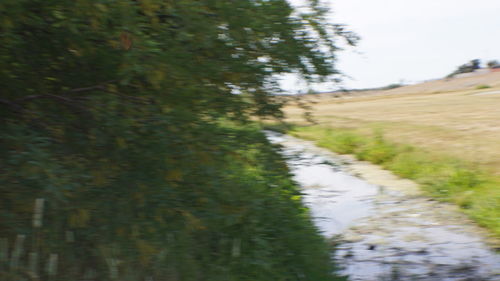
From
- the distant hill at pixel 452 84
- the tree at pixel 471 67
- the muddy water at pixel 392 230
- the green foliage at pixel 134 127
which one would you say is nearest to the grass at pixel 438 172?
the muddy water at pixel 392 230

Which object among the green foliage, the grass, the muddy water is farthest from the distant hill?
the green foliage

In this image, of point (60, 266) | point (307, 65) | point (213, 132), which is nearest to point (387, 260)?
point (307, 65)

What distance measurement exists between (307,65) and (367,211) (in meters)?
3.98

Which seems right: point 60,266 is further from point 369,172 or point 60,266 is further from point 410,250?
point 369,172

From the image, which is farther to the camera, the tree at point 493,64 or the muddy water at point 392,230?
the tree at point 493,64

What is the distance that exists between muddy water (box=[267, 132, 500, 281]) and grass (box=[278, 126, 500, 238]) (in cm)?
19

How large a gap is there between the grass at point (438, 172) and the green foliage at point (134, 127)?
2.74 feet

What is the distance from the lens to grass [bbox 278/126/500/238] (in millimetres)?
8547

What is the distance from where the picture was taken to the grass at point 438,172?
8547 mm

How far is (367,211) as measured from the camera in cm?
936

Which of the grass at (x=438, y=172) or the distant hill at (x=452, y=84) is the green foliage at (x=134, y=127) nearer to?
the grass at (x=438, y=172)

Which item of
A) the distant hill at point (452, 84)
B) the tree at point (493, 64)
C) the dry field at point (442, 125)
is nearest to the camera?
the dry field at point (442, 125)

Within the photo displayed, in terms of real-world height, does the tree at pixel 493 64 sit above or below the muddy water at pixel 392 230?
below

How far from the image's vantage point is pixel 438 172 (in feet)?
37.1
